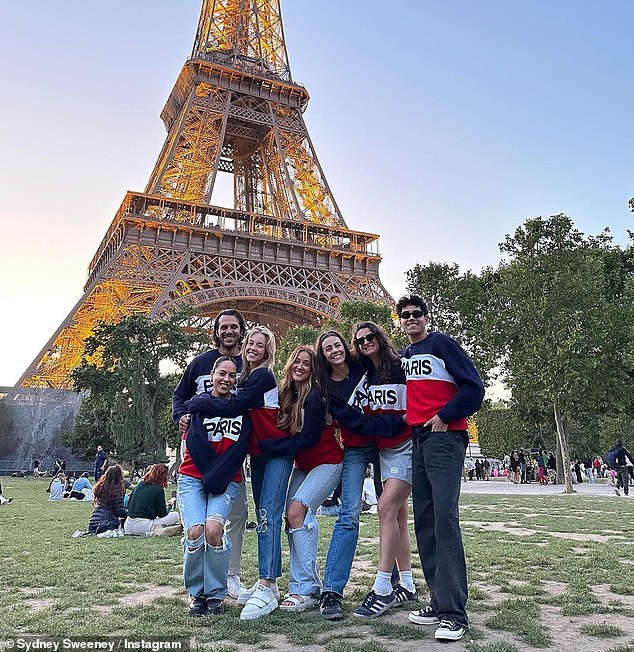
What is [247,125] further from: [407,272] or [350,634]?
[350,634]

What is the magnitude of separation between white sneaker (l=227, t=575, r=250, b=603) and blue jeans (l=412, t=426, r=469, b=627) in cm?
150

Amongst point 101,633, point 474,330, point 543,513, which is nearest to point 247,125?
point 474,330

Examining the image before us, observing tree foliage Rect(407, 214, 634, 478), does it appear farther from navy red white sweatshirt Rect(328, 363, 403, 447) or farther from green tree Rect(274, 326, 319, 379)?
navy red white sweatshirt Rect(328, 363, 403, 447)

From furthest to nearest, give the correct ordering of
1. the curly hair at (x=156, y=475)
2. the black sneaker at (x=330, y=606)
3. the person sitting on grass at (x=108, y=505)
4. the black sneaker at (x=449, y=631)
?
the person sitting on grass at (x=108, y=505) < the curly hair at (x=156, y=475) < the black sneaker at (x=330, y=606) < the black sneaker at (x=449, y=631)

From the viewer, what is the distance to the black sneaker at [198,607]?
13.5ft

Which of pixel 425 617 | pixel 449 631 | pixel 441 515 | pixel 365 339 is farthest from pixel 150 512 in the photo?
pixel 449 631

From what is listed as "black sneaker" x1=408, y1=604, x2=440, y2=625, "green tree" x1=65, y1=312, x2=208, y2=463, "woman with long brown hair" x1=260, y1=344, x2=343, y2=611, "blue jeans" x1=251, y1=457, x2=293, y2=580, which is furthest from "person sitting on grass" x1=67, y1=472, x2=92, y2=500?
"black sneaker" x1=408, y1=604, x2=440, y2=625

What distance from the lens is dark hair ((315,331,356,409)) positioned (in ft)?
14.9

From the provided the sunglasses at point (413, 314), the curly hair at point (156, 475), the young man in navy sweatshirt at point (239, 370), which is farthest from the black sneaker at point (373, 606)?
the curly hair at point (156, 475)

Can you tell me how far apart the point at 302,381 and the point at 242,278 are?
28.1m

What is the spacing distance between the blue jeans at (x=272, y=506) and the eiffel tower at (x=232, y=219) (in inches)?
942

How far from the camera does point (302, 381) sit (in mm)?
4652

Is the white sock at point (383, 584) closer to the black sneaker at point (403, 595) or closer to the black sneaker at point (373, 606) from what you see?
the black sneaker at point (373, 606)

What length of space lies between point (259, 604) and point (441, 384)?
1.96 metres
